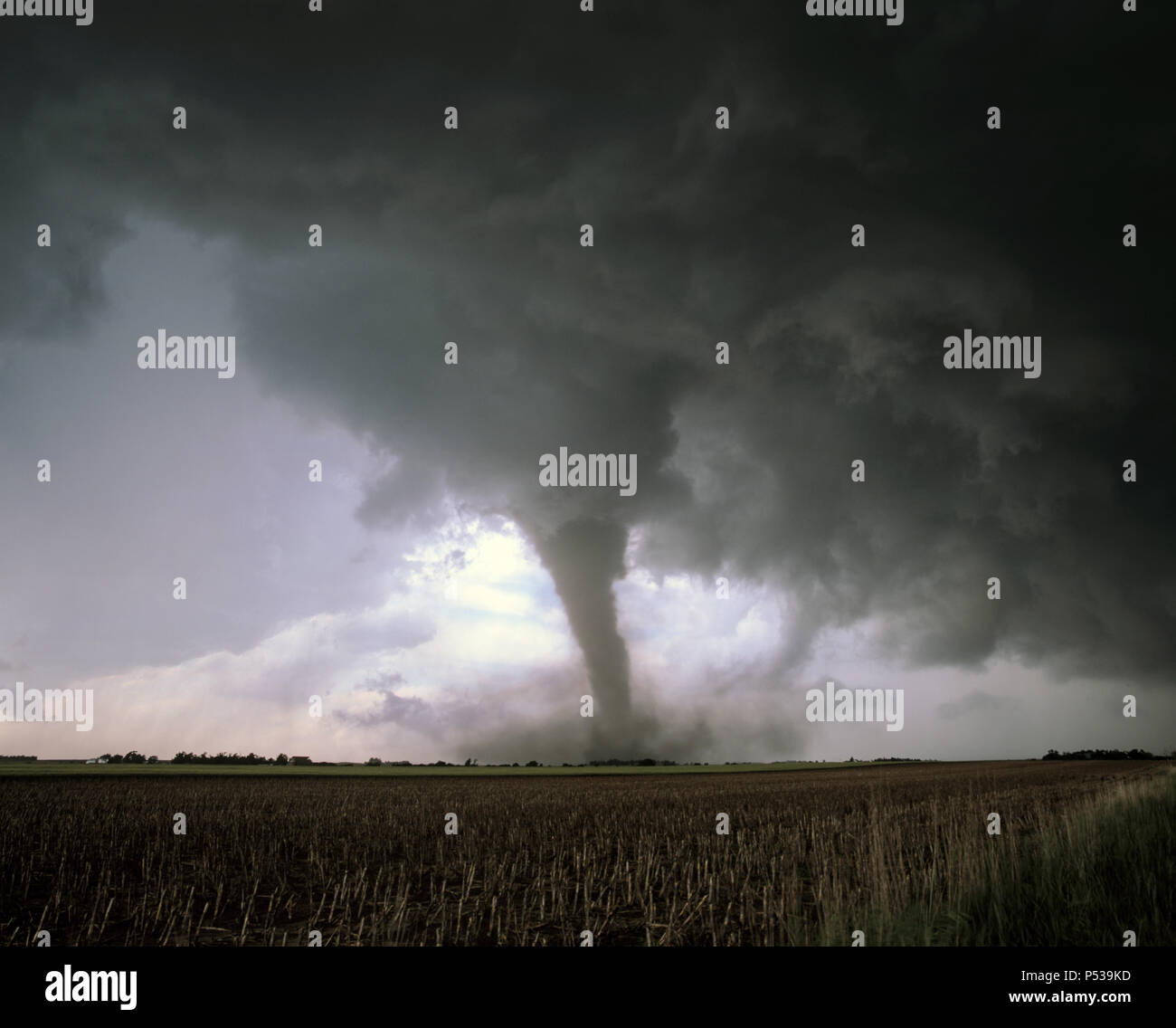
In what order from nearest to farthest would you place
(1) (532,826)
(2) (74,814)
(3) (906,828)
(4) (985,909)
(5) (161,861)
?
(4) (985,909) < (5) (161,861) < (3) (906,828) < (1) (532,826) < (2) (74,814)

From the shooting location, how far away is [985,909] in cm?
1175

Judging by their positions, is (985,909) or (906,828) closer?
(985,909)

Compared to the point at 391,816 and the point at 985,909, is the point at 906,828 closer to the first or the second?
the point at 985,909

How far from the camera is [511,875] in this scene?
16.2 m

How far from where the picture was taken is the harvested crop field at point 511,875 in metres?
11.8

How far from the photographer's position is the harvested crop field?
465 inches

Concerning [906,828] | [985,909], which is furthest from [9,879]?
[906,828]
